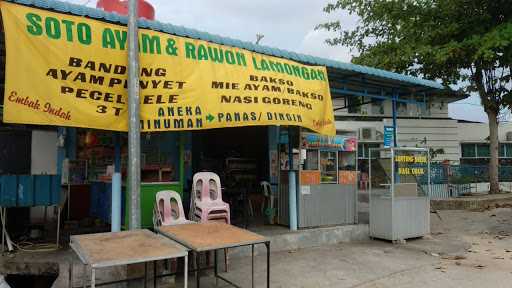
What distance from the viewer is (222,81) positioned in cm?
648

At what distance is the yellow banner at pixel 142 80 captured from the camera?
494 centimetres

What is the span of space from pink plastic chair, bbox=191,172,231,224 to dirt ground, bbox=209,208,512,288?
835 mm

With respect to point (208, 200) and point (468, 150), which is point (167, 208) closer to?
point (208, 200)

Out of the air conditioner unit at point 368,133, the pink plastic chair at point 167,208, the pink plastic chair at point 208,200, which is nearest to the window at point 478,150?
the air conditioner unit at point 368,133

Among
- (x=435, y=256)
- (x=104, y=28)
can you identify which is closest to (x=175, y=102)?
(x=104, y=28)

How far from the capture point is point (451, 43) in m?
14.4

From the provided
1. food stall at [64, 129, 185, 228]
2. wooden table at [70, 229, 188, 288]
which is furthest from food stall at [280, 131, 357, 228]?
wooden table at [70, 229, 188, 288]

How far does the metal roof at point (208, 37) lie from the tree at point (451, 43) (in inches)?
203

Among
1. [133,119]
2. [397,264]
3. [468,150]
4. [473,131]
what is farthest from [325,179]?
[473,131]

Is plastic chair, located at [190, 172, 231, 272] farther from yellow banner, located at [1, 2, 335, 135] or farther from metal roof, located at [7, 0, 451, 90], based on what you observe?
metal roof, located at [7, 0, 451, 90]

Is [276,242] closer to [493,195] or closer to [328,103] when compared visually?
[328,103]

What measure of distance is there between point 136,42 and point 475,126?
2418 centimetres

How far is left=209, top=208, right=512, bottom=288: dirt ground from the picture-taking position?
5.99m

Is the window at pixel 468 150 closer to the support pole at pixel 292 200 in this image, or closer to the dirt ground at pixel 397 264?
the dirt ground at pixel 397 264
